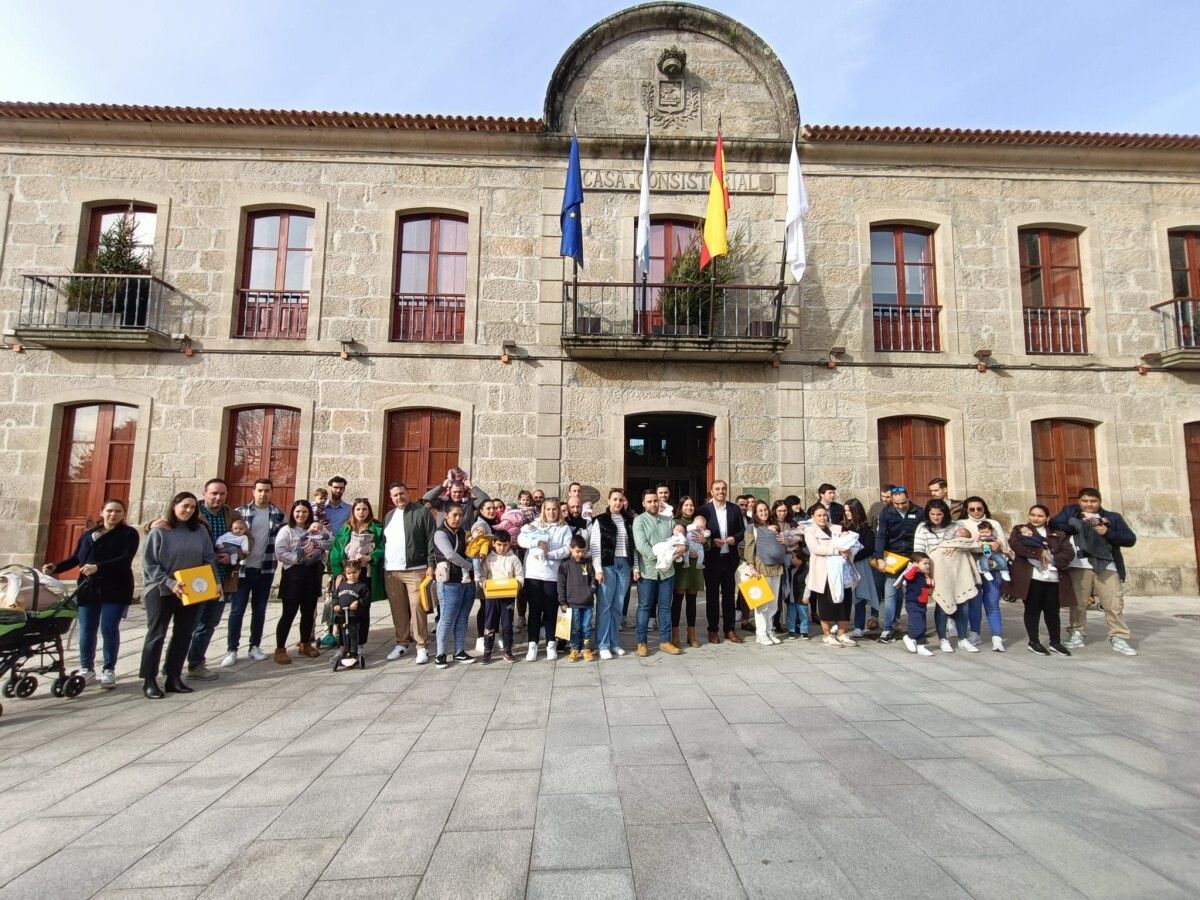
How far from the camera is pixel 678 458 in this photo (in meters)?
11.1

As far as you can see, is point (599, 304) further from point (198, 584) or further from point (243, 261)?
point (198, 584)

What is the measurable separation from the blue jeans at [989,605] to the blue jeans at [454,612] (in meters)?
5.32

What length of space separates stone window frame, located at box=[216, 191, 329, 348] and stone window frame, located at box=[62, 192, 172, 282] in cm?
105

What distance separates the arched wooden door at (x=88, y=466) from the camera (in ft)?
30.0

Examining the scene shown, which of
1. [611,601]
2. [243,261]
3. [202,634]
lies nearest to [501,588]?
[611,601]

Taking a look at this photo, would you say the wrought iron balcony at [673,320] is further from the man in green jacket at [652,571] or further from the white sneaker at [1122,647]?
the white sneaker at [1122,647]

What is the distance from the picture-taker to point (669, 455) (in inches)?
440

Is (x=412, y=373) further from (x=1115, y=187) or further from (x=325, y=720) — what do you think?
(x=1115, y=187)

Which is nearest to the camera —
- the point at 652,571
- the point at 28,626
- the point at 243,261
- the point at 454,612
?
the point at 28,626

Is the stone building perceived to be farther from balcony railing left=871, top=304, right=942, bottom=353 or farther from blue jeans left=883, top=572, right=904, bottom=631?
blue jeans left=883, top=572, right=904, bottom=631

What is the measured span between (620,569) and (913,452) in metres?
6.57

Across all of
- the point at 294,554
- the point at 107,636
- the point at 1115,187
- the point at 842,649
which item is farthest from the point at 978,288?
the point at 107,636

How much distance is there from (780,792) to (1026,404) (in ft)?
32.1

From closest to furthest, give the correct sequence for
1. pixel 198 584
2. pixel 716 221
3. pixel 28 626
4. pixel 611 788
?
pixel 611 788, pixel 28 626, pixel 198 584, pixel 716 221
